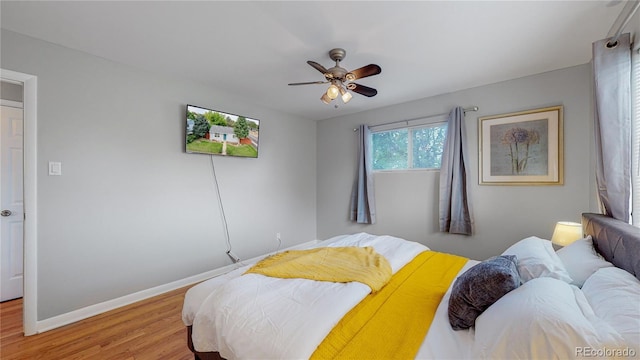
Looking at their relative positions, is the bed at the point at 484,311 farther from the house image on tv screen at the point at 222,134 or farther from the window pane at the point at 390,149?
the window pane at the point at 390,149

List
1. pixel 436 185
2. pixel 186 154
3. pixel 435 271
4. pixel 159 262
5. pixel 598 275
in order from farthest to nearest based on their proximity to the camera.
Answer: pixel 436 185 → pixel 186 154 → pixel 159 262 → pixel 435 271 → pixel 598 275

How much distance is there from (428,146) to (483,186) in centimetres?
88

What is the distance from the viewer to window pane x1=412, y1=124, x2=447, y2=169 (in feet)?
11.6

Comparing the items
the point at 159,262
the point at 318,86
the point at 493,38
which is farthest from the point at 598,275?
the point at 159,262

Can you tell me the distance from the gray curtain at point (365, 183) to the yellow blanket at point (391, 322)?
7.53ft

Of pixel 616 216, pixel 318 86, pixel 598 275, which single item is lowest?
pixel 598 275

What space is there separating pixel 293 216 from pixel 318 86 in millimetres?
2276

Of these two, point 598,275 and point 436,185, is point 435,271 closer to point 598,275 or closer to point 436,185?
point 598,275

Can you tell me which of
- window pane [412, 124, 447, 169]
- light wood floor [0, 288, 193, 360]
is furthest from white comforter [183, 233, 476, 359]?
window pane [412, 124, 447, 169]

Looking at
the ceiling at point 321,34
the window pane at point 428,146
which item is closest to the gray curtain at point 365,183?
the window pane at point 428,146

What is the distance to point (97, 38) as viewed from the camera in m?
2.14

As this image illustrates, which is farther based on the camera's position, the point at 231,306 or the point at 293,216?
the point at 293,216

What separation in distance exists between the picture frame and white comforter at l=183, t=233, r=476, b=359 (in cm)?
254

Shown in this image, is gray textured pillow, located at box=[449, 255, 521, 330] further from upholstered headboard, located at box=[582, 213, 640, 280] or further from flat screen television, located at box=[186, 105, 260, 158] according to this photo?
flat screen television, located at box=[186, 105, 260, 158]
